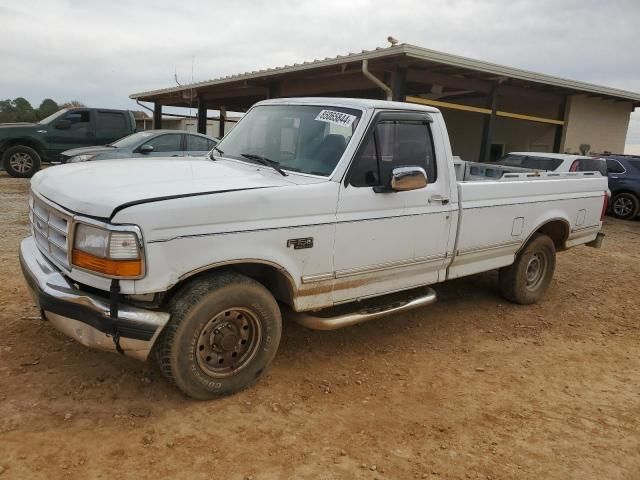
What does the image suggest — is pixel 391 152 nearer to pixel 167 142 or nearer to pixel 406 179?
pixel 406 179

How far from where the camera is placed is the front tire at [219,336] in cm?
309

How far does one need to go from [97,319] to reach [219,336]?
743 millimetres

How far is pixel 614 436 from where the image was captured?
3340 mm

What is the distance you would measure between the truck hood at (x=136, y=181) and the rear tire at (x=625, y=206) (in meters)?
13.0

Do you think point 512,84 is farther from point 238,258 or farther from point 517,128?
point 238,258

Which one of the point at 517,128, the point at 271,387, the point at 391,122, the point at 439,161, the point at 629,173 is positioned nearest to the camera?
the point at 271,387

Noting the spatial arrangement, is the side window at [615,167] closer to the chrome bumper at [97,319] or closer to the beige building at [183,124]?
the chrome bumper at [97,319]

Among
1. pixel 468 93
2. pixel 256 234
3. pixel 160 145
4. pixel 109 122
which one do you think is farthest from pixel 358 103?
pixel 468 93

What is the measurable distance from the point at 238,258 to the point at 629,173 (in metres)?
13.8

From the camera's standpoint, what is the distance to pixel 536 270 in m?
5.93

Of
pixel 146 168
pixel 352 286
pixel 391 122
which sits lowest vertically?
pixel 352 286

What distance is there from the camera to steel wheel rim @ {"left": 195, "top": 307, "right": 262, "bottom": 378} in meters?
3.26

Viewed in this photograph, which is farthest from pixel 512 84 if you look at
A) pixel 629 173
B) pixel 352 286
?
pixel 352 286

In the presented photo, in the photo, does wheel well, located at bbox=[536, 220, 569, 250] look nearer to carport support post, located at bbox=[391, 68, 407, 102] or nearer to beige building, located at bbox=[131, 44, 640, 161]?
beige building, located at bbox=[131, 44, 640, 161]
